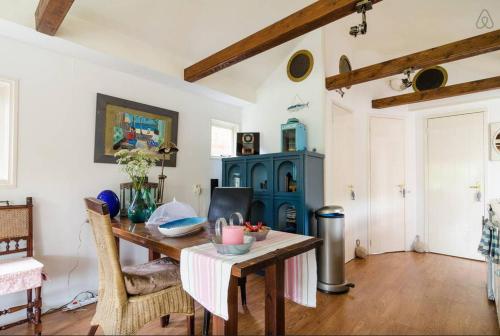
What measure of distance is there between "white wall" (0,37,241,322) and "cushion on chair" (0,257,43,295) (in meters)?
0.38

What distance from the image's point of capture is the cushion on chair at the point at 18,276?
62.9 inches

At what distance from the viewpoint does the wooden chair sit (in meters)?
1.64

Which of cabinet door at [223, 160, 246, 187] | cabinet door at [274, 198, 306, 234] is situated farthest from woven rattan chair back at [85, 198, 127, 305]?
cabinet door at [223, 160, 246, 187]

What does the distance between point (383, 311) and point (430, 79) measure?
129 inches

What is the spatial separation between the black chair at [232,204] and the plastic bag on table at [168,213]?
12.2 inches

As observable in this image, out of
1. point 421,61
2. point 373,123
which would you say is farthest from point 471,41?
point 373,123

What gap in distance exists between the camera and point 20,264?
179 cm

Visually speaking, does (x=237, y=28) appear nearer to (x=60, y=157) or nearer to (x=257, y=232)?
(x=60, y=157)

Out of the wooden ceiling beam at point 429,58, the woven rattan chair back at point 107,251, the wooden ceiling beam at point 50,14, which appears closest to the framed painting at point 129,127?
the wooden ceiling beam at point 50,14

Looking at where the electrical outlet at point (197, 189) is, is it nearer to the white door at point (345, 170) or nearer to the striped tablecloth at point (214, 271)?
the white door at point (345, 170)

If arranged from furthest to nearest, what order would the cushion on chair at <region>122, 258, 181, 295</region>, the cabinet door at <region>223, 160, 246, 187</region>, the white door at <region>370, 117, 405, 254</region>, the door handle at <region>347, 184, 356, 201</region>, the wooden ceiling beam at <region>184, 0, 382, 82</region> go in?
the white door at <region>370, 117, 405, 254</region> → the door handle at <region>347, 184, 356, 201</region> → the cabinet door at <region>223, 160, 246, 187</region> → the wooden ceiling beam at <region>184, 0, 382, 82</region> → the cushion on chair at <region>122, 258, 181, 295</region>

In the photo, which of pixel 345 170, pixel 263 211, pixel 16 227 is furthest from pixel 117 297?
pixel 345 170

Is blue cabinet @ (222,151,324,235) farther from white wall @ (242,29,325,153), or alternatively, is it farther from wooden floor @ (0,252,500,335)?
wooden floor @ (0,252,500,335)

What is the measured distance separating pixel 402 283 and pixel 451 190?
188 cm
